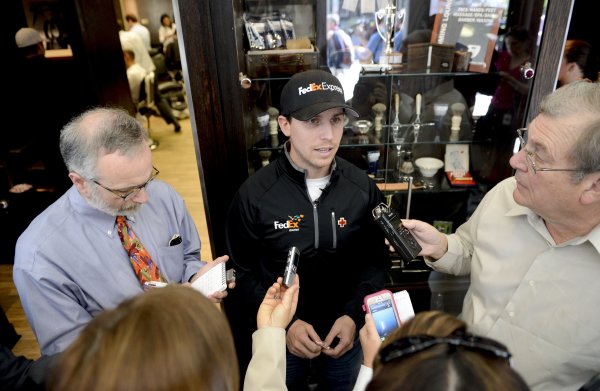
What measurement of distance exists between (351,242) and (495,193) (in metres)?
0.60

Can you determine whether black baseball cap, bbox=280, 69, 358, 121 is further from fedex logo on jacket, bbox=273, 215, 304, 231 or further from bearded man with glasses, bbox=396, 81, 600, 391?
bearded man with glasses, bbox=396, 81, 600, 391

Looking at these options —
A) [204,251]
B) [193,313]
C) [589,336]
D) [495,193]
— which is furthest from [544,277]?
[204,251]

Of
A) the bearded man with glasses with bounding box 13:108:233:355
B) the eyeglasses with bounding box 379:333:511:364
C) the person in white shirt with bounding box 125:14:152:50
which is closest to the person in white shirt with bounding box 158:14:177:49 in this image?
the person in white shirt with bounding box 125:14:152:50

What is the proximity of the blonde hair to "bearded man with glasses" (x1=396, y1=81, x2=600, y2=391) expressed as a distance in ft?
2.92

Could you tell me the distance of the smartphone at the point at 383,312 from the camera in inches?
51.5

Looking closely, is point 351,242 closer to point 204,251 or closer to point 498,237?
point 498,237

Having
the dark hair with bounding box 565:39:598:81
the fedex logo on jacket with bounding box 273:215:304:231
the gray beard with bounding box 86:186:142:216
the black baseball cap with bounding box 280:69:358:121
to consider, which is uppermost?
the black baseball cap with bounding box 280:69:358:121

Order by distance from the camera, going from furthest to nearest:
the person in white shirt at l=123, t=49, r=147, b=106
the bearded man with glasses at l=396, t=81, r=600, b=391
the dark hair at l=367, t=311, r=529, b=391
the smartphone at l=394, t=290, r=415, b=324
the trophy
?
the person in white shirt at l=123, t=49, r=147, b=106 → the trophy → the smartphone at l=394, t=290, r=415, b=324 → the bearded man with glasses at l=396, t=81, r=600, b=391 → the dark hair at l=367, t=311, r=529, b=391

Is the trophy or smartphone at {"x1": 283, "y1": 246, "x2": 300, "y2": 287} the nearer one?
smartphone at {"x1": 283, "y1": 246, "x2": 300, "y2": 287}

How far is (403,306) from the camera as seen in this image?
1357 millimetres

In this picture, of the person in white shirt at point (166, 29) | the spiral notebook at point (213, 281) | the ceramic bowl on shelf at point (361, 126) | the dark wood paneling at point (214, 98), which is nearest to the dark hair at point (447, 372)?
the spiral notebook at point (213, 281)

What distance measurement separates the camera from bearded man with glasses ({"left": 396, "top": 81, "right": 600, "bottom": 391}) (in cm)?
121

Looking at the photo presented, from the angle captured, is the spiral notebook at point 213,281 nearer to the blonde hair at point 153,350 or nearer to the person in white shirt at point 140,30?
the blonde hair at point 153,350

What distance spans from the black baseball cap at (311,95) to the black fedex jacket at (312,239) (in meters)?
0.22
